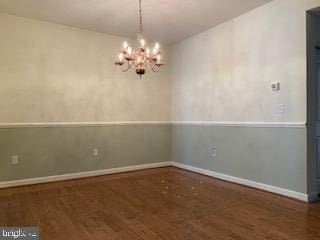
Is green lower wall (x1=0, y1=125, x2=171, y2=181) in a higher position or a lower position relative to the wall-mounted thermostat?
lower

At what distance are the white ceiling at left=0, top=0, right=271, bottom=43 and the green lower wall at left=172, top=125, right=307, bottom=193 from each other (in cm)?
180

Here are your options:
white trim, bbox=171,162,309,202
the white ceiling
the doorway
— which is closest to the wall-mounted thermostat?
the doorway

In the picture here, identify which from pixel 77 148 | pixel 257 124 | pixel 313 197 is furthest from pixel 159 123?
pixel 313 197

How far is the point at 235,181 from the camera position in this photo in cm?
405

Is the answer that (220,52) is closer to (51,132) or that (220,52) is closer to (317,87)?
(317,87)

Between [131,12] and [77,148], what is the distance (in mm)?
2490

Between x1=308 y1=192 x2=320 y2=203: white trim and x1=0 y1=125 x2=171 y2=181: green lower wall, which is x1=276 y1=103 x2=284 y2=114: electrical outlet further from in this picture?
x1=0 y1=125 x2=171 y2=181: green lower wall

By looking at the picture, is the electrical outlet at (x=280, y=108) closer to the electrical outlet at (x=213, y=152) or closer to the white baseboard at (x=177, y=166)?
the white baseboard at (x=177, y=166)

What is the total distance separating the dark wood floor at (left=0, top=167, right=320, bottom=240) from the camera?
2.36 m

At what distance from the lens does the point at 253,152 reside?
12.4 feet

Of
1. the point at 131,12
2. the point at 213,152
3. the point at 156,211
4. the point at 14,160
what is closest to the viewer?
the point at 156,211

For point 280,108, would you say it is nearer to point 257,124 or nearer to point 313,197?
point 257,124

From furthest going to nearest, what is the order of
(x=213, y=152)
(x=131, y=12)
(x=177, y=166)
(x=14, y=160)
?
(x=177, y=166)
(x=213, y=152)
(x=14, y=160)
(x=131, y=12)

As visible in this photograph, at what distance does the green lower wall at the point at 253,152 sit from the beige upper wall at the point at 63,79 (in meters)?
1.24
